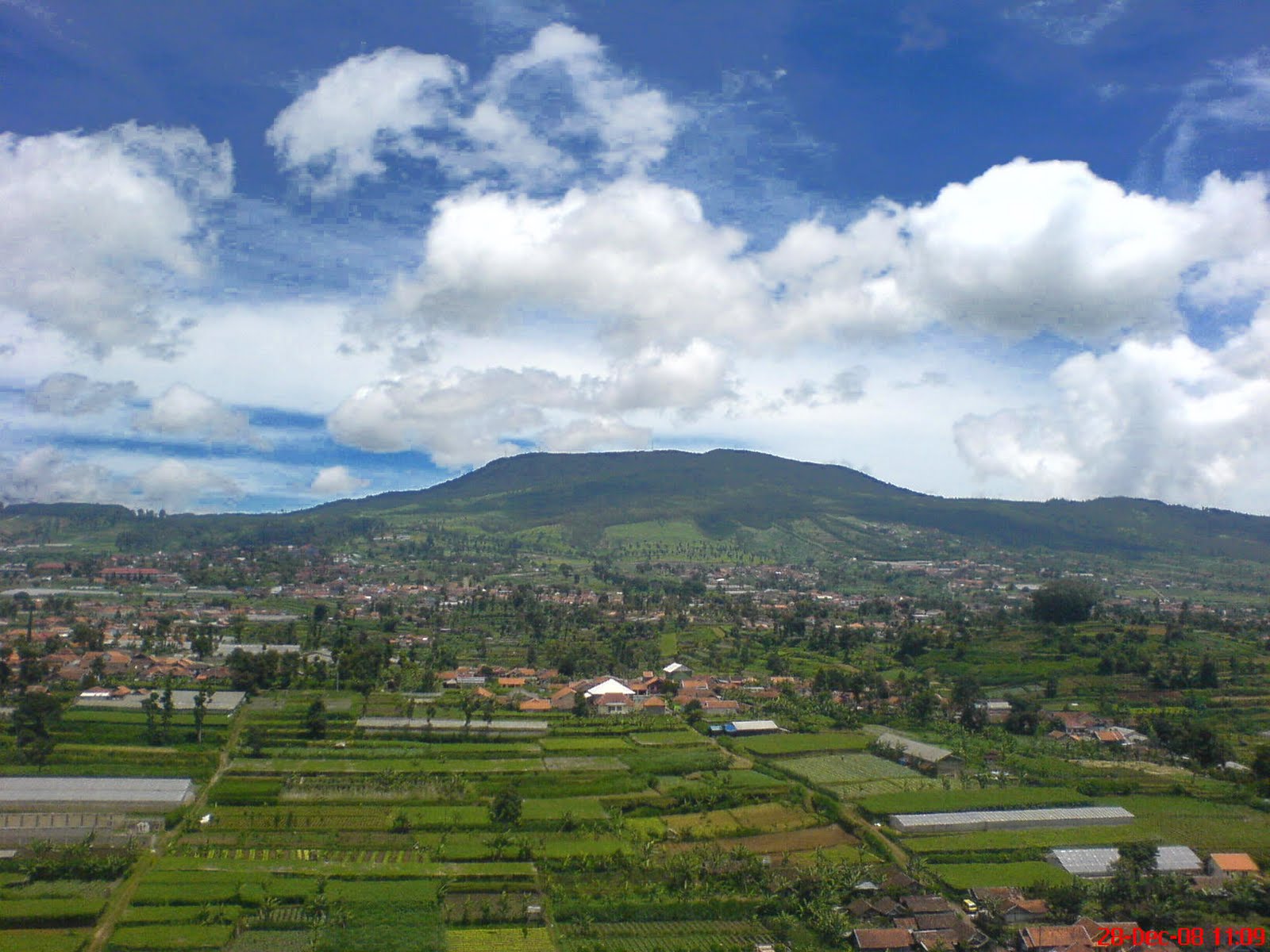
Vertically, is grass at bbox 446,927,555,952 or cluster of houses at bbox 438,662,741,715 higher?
cluster of houses at bbox 438,662,741,715

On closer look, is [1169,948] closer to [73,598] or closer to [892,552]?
[73,598]

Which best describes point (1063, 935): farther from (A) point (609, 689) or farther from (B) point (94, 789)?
(A) point (609, 689)

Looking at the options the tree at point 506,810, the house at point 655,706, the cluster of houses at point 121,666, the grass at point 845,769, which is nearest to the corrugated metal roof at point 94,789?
the tree at point 506,810

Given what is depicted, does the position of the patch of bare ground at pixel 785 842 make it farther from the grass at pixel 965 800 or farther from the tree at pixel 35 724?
the tree at pixel 35 724

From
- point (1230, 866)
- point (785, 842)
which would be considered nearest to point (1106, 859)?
point (1230, 866)

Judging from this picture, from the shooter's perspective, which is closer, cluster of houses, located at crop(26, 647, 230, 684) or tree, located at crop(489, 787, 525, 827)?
tree, located at crop(489, 787, 525, 827)

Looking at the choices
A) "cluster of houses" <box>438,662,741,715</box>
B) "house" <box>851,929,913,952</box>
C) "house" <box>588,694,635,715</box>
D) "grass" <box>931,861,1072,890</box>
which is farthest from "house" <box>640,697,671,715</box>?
"house" <box>851,929,913,952</box>

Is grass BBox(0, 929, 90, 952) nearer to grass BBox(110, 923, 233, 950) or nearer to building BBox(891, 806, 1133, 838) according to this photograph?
grass BBox(110, 923, 233, 950)
